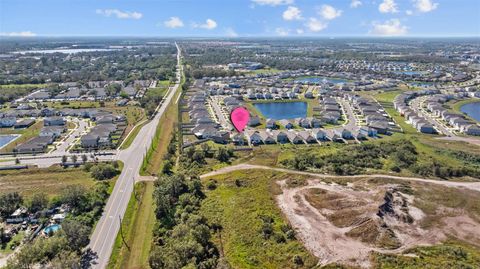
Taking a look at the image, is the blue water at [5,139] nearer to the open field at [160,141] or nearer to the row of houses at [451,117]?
the open field at [160,141]

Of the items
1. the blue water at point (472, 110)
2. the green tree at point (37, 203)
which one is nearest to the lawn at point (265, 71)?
the blue water at point (472, 110)

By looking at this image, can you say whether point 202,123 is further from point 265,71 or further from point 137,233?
point 265,71

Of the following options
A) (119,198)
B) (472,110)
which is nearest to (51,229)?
(119,198)

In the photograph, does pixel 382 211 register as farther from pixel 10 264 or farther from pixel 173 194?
pixel 10 264

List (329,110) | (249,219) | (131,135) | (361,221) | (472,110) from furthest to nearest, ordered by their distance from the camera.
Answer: (472,110) → (329,110) → (131,135) → (249,219) → (361,221)

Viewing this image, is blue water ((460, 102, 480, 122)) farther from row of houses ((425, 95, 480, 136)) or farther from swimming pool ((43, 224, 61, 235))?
swimming pool ((43, 224, 61, 235))
